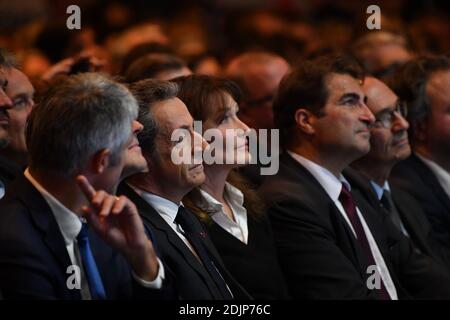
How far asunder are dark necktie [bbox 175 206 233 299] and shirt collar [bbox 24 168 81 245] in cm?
54

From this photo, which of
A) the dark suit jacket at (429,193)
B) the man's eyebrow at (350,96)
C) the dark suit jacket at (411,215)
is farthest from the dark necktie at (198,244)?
the dark suit jacket at (429,193)

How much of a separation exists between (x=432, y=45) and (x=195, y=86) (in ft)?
14.2

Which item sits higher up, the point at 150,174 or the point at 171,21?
the point at 171,21

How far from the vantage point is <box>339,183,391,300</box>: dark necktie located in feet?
12.2

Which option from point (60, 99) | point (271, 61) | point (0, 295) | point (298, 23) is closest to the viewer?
point (0, 295)

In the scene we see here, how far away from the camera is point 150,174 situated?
3250mm

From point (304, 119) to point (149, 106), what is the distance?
881mm

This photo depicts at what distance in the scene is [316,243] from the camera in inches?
139

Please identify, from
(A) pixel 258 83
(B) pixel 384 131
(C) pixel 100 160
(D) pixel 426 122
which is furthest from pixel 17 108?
(D) pixel 426 122

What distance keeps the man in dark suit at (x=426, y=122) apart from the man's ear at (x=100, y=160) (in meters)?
2.07

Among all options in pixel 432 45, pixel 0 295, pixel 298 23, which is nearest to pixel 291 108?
pixel 0 295

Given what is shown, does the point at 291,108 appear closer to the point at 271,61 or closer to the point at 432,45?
the point at 271,61

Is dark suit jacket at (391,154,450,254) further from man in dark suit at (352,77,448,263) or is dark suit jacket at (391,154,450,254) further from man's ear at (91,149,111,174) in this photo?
man's ear at (91,149,111,174)

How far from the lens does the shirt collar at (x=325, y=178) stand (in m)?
3.81
